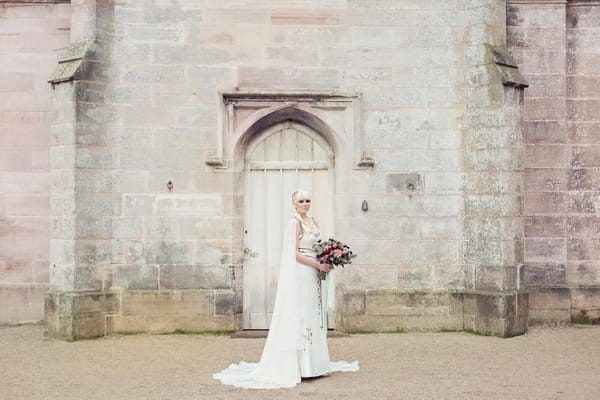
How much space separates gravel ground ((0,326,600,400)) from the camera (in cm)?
798

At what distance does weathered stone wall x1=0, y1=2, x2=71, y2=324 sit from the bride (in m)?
4.72

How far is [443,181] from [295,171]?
206 cm

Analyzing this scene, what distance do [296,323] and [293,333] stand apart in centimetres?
11

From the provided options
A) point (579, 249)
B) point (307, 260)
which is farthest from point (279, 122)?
point (579, 249)

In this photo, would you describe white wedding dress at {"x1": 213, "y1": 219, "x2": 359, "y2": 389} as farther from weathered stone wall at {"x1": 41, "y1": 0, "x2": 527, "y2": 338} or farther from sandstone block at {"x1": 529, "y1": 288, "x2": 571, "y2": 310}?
sandstone block at {"x1": 529, "y1": 288, "x2": 571, "y2": 310}

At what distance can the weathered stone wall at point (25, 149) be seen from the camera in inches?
481

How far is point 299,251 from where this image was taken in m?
8.66

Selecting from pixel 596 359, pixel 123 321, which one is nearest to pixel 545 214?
pixel 596 359

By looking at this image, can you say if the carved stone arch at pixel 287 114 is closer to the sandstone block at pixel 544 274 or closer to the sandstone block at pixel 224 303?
the sandstone block at pixel 224 303

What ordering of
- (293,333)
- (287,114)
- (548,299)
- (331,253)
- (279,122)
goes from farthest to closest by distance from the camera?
(548,299), (279,122), (287,114), (331,253), (293,333)

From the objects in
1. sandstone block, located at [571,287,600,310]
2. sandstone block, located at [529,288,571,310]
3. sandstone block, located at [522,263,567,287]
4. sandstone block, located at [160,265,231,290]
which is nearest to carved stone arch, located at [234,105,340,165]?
sandstone block, located at [160,265,231,290]

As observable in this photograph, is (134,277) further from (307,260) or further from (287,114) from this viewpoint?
(307,260)

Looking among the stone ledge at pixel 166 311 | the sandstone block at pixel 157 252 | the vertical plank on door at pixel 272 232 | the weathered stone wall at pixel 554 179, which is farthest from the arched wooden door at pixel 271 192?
the weathered stone wall at pixel 554 179

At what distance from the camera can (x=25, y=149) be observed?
12.3 metres
